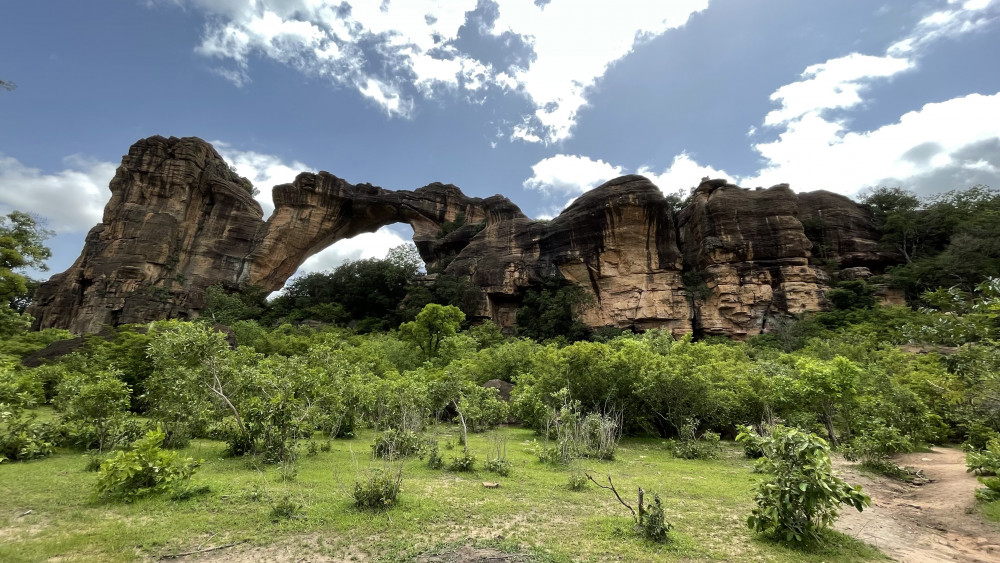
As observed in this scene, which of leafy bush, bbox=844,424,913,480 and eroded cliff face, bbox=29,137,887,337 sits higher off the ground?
eroded cliff face, bbox=29,137,887,337

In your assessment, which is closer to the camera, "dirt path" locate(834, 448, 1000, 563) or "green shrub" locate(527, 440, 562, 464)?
"dirt path" locate(834, 448, 1000, 563)

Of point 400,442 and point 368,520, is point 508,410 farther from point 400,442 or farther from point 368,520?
point 368,520

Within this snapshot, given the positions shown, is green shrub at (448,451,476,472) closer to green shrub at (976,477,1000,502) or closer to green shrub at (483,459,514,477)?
green shrub at (483,459,514,477)

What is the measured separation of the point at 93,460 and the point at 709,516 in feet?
31.8

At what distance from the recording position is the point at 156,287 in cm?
3806

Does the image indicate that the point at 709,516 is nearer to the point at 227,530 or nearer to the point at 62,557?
the point at 227,530

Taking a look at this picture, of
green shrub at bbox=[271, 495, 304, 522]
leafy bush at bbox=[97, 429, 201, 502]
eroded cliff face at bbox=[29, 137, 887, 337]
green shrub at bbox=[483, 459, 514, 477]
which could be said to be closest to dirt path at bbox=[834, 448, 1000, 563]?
green shrub at bbox=[483, 459, 514, 477]

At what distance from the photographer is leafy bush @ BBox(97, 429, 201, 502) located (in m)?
5.53

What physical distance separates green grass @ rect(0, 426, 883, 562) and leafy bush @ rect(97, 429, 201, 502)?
0.22m

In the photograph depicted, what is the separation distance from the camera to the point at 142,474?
574 cm

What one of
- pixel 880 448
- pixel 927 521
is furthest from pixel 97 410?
pixel 880 448

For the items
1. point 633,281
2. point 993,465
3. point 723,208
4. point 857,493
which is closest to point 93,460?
point 857,493

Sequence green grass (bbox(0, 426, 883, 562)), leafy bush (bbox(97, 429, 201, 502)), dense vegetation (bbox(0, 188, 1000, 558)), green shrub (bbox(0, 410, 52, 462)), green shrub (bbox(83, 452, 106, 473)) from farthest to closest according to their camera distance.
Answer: green shrub (bbox(0, 410, 52, 462)) < green shrub (bbox(83, 452, 106, 473)) < leafy bush (bbox(97, 429, 201, 502)) < dense vegetation (bbox(0, 188, 1000, 558)) < green grass (bbox(0, 426, 883, 562))

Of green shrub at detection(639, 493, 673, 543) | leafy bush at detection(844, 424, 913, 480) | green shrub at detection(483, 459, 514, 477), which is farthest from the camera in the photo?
leafy bush at detection(844, 424, 913, 480)
